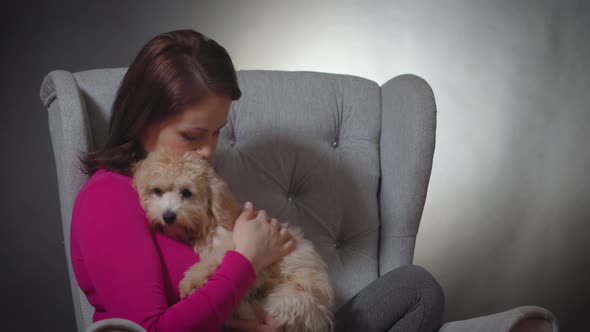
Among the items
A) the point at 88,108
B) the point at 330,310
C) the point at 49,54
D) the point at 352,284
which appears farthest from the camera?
the point at 49,54

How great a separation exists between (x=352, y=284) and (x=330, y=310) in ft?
1.63

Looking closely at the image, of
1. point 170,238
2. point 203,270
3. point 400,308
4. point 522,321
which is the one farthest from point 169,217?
point 522,321

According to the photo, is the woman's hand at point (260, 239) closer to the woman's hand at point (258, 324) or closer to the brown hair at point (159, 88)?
the woman's hand at point (258, 324)

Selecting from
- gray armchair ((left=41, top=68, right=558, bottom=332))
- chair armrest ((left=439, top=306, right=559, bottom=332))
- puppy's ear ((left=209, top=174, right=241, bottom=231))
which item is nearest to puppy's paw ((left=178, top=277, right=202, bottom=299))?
puppy's ear ((left=209, top=174, right=241, bottom=231))

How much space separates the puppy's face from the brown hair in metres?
0.09

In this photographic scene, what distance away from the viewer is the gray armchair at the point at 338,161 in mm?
2229

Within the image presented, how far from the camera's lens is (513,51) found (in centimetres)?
345

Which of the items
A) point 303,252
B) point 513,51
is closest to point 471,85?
point 513,51

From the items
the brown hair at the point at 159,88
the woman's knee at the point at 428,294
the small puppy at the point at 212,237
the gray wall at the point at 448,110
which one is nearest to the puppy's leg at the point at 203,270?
the small puppy at the point at 212,237

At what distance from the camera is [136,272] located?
1.50m

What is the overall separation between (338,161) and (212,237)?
0.68 meters

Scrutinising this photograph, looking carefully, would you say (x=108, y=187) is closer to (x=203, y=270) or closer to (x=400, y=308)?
(x=203, y=270)

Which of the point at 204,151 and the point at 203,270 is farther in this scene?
the point at 204,151

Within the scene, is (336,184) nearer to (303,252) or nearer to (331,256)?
(331,256)
